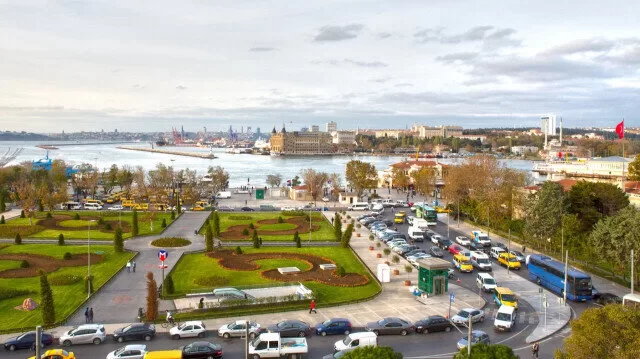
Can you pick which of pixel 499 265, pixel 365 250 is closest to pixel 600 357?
pixel 499 265

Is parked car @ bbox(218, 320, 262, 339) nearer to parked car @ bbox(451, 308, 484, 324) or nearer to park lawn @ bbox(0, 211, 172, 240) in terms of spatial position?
parked car @ bbox(451, 308, 484, 324)

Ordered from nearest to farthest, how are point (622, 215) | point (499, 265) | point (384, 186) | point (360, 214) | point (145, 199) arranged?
1. point (622, 215)
2. point (499, 265)
3. point (360, 214)
4. point (145, 199)
5. point (384, 186)

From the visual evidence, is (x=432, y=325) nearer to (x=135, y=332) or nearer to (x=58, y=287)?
(x=135, y=332)

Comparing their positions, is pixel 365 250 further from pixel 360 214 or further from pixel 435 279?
pixel 360 214

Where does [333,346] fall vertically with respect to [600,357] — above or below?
below

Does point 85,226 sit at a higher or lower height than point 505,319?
higher

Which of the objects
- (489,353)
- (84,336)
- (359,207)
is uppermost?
(489,353)

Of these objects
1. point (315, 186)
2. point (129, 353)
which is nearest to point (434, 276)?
point (129, 353)
